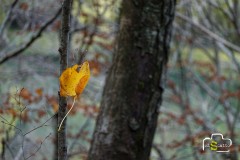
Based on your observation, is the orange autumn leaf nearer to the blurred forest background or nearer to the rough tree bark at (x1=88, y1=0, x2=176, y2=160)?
the rough tree bark at (x1=88, y1=0, x2=176, y2=160)

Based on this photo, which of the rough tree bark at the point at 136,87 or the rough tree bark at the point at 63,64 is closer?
the rough tree bark at the point at 63,64

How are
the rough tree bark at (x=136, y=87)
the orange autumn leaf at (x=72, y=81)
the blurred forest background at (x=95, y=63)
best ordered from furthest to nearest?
the blurred forest background at (x=95, y=63)
the rough tree bark at (x=136, y=87)
the orange autumn leaf at (x=72, y=81)

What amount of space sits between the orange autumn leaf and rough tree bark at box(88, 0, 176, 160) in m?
0.95

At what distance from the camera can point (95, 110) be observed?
191 inches

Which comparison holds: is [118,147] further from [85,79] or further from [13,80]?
[13,80]

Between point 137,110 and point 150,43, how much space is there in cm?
35

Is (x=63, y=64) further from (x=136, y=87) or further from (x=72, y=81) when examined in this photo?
(x=136, y=87)

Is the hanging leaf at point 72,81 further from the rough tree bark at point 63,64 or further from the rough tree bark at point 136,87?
Answer: the rough tree bark at point 136,87

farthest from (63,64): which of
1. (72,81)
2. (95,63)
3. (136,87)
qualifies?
(95,63)

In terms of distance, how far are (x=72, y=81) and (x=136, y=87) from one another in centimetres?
97

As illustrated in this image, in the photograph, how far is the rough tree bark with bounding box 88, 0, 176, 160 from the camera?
1.91m

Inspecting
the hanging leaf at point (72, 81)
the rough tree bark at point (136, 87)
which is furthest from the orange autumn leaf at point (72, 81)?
the rough tree bark at point (136, 87)

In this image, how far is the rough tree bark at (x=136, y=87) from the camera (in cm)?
191

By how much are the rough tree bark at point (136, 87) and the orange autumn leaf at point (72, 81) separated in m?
0.95
